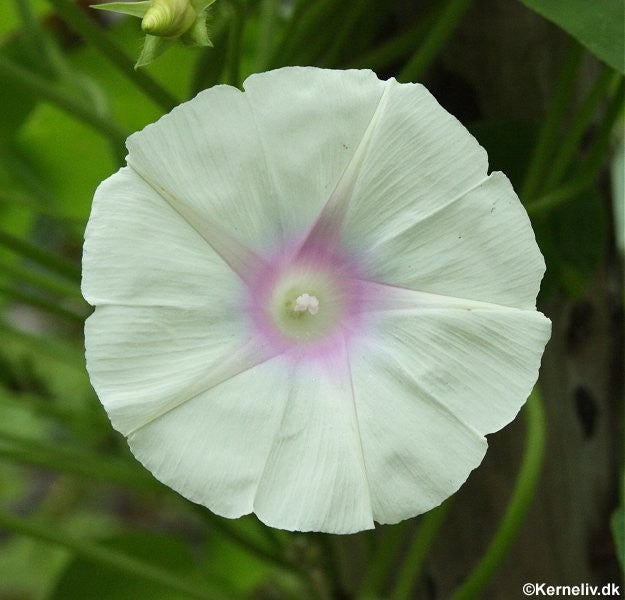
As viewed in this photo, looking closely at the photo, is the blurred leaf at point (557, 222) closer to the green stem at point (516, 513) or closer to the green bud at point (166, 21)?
the green stem at point (516, 513)

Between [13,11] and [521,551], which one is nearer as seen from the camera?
[521,551]

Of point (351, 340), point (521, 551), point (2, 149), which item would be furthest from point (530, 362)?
point (2, 149)

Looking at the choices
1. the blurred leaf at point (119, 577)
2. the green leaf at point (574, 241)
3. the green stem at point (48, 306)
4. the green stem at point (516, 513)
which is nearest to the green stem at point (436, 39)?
the green leaf at point (574, 241)

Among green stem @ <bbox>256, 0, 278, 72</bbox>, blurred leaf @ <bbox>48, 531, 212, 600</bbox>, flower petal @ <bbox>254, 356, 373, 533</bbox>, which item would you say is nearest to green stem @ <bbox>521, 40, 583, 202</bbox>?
green stem @ <bbox>256, 0, 278, 72</bbox>

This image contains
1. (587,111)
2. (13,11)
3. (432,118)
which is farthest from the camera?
(13,11)

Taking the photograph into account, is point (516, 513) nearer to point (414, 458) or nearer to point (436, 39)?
point (414, 458)

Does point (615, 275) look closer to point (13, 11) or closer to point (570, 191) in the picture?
point (570, 191)
